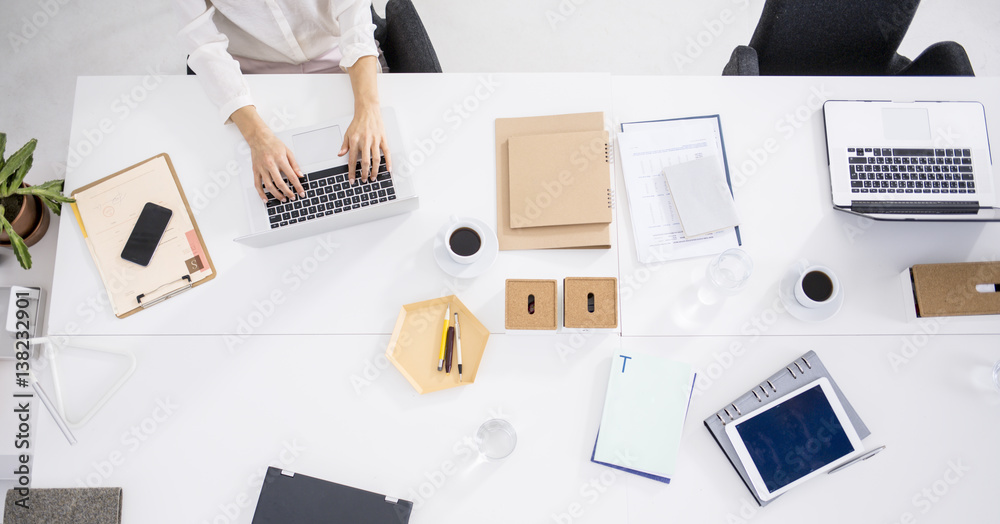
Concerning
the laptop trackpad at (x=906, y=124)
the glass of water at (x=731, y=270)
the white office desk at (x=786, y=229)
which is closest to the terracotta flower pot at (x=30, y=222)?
the white office desk at (x=786, y=229)

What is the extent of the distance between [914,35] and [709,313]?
1.88 metres

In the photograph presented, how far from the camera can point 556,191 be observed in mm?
1193

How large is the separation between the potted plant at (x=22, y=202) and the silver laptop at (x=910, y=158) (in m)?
1.73

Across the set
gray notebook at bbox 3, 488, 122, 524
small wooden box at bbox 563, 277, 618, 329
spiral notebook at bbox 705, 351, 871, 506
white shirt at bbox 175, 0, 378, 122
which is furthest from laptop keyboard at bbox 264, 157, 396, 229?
spiral notebook at bbox 705, 351, 871, 506

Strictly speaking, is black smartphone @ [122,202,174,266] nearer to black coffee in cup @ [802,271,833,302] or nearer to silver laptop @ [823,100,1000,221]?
black coffee in cup @ [802,271,833,302]

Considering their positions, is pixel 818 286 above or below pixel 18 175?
below

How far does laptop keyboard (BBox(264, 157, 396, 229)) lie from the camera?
3.86ft

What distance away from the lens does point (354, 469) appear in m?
1.12

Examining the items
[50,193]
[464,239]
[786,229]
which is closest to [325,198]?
[464,239]

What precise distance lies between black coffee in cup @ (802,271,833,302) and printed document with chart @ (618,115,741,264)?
0.16 meters

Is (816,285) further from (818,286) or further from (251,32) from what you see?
(251,32)

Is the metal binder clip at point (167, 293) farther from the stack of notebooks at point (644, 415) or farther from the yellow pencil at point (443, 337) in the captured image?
the stack of notebooks at point (644, 415)

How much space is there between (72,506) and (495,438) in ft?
2.87

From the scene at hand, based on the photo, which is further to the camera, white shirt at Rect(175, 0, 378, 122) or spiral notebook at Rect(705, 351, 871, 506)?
white shirt at Rect(175, 0, 378, 122)
